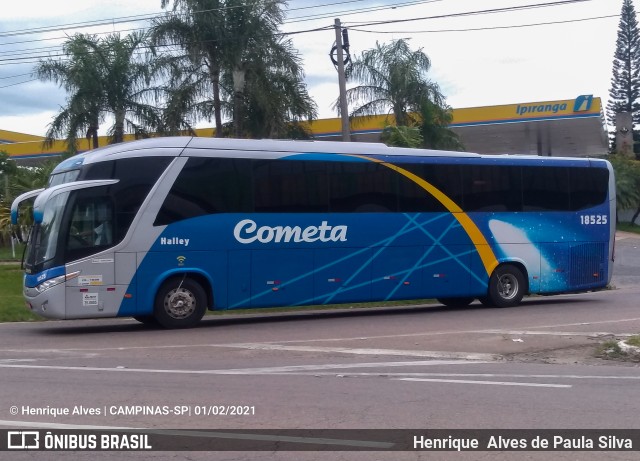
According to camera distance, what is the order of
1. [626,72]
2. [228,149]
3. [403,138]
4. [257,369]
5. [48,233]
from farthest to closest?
[626,72] → [403,138] → [228,149] → [48,233] → [257,369]

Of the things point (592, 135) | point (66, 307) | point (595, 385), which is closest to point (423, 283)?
point (66, 307)

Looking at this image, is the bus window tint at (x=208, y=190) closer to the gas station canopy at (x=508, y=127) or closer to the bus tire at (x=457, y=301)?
the bus tire at (x=457, y=301)

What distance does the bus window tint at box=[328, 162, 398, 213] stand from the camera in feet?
61.5

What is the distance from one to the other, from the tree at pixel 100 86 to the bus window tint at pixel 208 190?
1531cm

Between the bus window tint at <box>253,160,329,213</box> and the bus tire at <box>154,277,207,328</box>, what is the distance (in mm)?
2110

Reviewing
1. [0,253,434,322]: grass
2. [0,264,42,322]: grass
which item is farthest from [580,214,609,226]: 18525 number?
[0,264,42,322]: grass

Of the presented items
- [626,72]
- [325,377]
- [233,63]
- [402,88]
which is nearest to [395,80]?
[402,88]

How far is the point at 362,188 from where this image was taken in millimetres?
19031

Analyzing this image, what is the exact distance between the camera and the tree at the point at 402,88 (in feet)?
118

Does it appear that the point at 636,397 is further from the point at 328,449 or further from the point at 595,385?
the point at 328,449

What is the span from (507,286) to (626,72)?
5585cm

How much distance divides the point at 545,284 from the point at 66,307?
1138 centimetres

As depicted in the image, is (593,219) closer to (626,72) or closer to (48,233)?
(48,233)

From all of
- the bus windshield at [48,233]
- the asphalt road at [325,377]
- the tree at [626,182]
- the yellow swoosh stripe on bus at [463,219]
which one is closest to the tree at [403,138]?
the yellow swoosh stripe on bus at [463,219]
